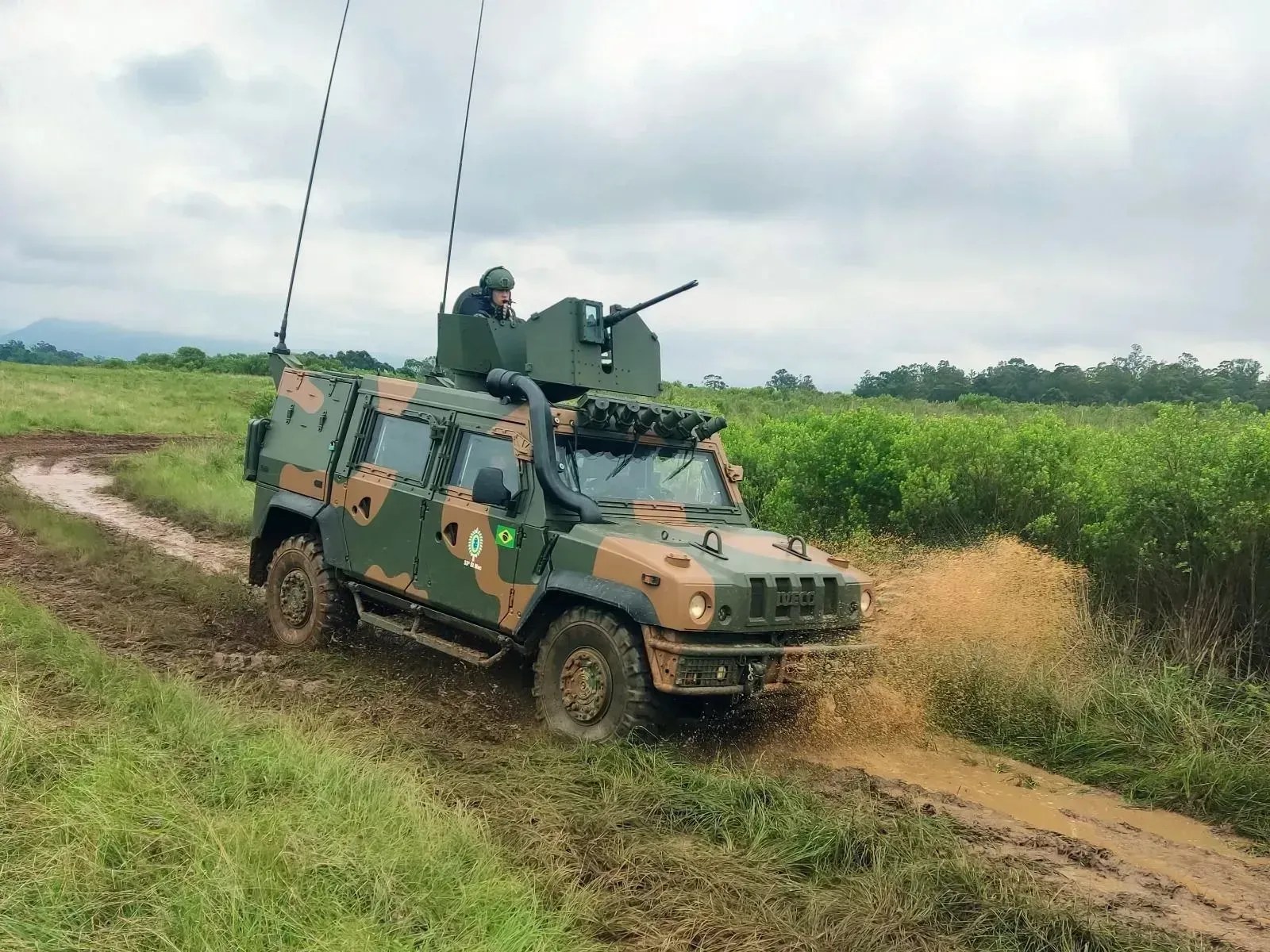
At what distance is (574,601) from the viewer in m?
6.78

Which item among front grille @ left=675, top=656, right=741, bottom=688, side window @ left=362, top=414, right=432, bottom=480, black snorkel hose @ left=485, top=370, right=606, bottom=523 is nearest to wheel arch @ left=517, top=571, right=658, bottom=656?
front grille @ left=675, top=656, right=741, bottom=688

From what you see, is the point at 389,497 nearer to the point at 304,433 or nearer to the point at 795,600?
the point at 304,433

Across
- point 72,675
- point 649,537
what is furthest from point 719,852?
point 72,675

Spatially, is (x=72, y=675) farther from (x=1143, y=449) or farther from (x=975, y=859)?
(x=1143, y=449)

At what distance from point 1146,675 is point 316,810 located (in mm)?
5464

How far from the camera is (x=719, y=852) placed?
480cm

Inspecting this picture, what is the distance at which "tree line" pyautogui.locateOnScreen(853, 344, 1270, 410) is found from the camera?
97.5ft

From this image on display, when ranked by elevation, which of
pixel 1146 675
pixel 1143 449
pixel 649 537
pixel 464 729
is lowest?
pixel 464 729

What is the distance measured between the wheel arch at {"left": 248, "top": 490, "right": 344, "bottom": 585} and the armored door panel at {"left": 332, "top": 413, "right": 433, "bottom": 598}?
0.36 ft

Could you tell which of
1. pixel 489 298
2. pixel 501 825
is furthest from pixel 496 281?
pixel 501 825

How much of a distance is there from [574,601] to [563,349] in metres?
1.92

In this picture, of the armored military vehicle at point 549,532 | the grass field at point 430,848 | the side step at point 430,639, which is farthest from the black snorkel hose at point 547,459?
the grass field at point 430,848

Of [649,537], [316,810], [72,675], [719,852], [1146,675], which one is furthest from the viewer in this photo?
[1146,675]

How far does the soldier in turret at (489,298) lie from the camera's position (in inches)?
347
